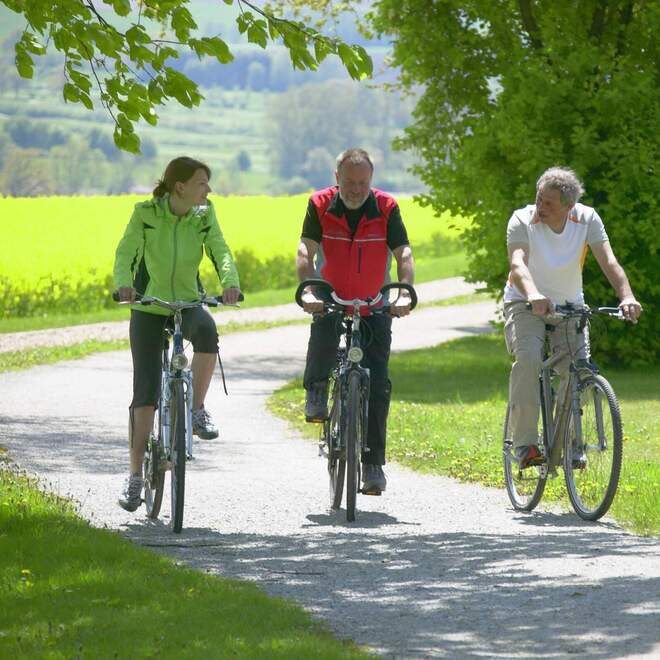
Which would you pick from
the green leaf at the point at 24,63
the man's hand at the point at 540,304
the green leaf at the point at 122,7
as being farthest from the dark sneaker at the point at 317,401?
the green leaf at the point at 24,63

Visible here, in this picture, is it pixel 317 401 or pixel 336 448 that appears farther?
pixel 317 401

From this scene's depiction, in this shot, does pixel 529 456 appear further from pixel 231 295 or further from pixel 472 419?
pixel 472 419

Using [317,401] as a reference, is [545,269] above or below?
above

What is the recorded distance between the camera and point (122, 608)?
22.6ft

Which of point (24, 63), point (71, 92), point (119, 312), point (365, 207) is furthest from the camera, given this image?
point (119, 312)

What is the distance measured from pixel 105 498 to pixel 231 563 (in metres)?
2.54

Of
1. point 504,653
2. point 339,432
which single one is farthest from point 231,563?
point 504,653

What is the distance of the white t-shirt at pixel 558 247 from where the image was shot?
9688 millimetres

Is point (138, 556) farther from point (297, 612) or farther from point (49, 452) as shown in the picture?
point (49, 452)

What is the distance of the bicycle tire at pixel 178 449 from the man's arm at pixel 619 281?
2.40m

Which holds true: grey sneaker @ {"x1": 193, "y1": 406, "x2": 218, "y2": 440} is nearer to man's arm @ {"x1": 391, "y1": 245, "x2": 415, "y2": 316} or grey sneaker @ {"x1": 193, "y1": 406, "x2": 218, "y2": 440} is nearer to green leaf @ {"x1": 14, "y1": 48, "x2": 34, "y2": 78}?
man's arm @ {"x1": 391, "y1": 245, "x2": 415, "y2": 316}

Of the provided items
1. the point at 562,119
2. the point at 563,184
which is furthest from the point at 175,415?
the point at 562,119

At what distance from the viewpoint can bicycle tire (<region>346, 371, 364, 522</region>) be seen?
9492 millimetres

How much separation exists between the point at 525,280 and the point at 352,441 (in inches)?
50.9
